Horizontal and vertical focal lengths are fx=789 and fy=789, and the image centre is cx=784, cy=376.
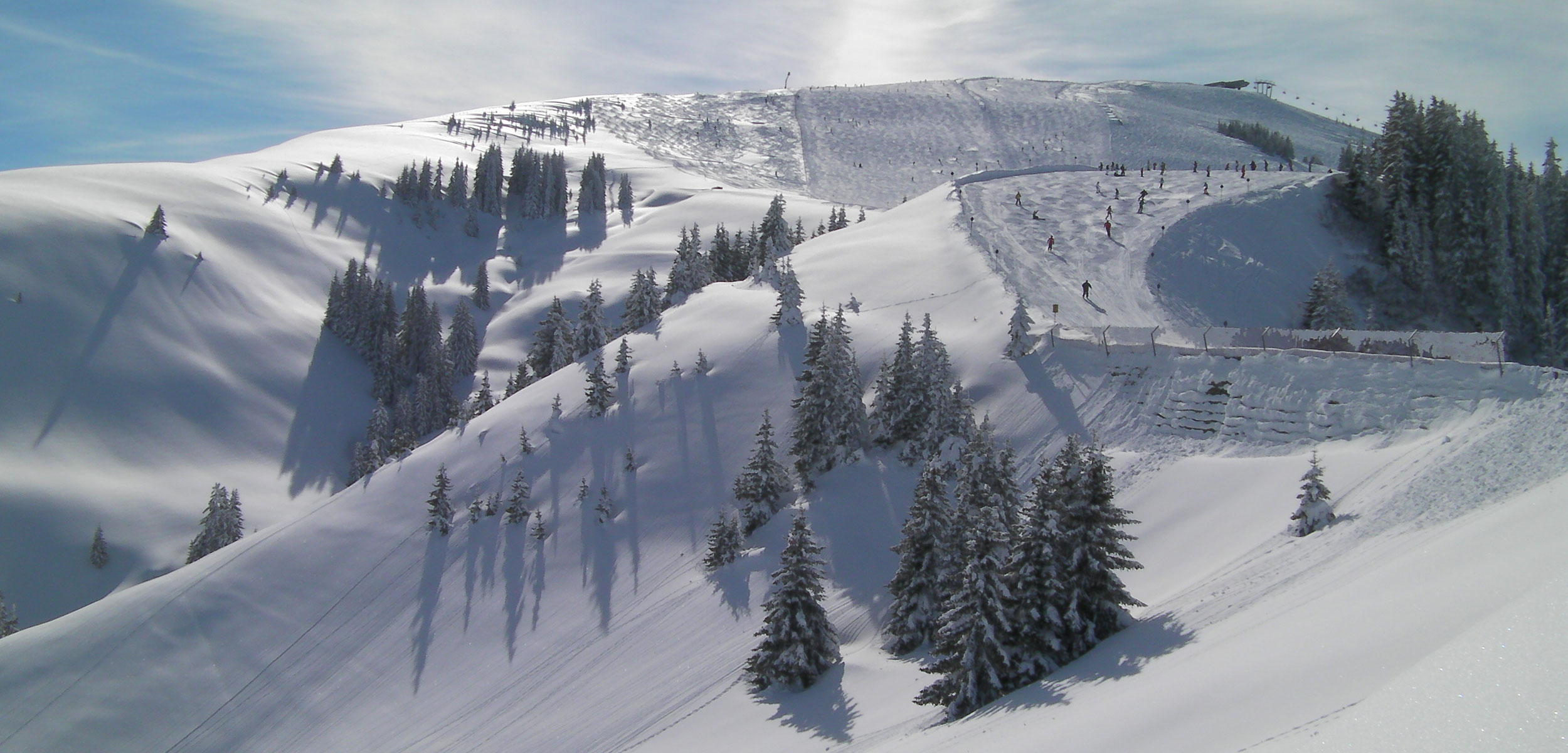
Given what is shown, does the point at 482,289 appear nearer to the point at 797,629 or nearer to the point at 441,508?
the point at 441,508

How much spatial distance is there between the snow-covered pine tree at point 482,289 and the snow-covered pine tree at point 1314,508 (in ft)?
284

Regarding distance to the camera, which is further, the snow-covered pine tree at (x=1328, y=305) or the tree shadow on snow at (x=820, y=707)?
the snow-covered pine tree at (x=1328, y=305)

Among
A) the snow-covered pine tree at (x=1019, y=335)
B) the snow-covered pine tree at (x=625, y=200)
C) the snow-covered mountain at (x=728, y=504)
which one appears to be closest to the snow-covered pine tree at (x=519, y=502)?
the snow-covered mountain at (x=728, y=504)

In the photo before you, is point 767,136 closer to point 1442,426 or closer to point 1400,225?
point 1400,225

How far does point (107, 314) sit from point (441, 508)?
54.9 metres

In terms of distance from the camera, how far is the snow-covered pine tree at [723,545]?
30.4 metres

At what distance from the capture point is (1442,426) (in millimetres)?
20766

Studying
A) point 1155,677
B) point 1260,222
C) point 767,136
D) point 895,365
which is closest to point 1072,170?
point 1260,222

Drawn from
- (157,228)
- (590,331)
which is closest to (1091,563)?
(590,331)

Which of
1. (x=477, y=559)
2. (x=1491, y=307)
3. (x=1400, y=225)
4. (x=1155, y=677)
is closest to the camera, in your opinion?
(x=1155, y=677)

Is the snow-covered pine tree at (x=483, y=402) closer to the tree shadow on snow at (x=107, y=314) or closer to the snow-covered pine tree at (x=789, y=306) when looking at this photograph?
the snow-covered pine tree at (x=789, y=306)

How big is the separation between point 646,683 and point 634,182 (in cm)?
10889

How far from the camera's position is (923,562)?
2356 cm

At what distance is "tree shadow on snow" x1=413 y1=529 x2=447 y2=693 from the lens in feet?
105
